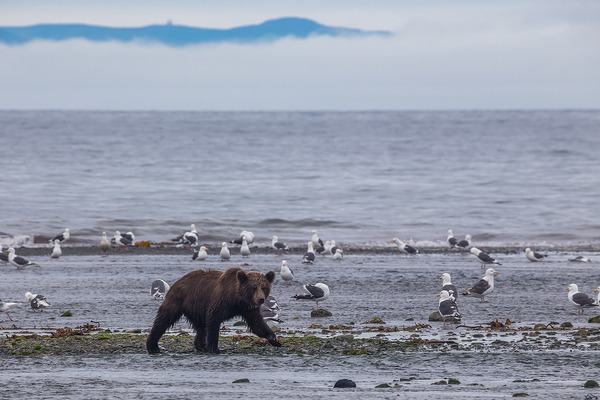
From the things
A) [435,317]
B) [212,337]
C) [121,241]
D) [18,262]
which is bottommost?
[18,262]

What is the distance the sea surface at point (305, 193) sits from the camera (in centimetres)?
3350

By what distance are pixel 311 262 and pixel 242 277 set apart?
40.7 feet

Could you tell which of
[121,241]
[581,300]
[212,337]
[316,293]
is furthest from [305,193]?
[212,337]

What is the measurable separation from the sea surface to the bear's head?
17.9 m

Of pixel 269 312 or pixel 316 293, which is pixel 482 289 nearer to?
pixel 316 293

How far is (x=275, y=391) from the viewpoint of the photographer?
10086 mm

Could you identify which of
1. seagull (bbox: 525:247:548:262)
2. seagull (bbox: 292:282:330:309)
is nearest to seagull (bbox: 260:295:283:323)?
seagull (bbox: 292:282:330:309)

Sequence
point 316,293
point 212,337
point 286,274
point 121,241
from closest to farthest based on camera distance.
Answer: point 212,337 < point 316,293 < point 286,274 < point 121,241

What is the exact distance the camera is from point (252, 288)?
503 inches

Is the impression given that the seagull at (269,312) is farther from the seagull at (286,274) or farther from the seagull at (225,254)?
the seagull at (225,254)

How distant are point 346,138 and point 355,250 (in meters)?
76.2

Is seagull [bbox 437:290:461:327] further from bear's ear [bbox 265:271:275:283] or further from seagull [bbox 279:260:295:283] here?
seagull [bbox 279:260:295:283]

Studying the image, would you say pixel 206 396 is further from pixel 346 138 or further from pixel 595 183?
pixel 346 138

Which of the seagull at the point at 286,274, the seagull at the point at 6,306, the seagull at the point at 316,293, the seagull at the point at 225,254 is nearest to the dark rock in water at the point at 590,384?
the seagull at the point at 316,293
